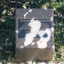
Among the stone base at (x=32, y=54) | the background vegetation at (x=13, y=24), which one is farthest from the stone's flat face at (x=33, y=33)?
the background vegetation at (x=13, y=24)

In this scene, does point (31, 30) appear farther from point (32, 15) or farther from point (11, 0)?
point (11, 0)

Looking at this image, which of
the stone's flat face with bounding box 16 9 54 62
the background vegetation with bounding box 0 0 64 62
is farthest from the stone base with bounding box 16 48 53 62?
the background vegetation with bounding box 0 0 64 62

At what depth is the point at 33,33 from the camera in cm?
211

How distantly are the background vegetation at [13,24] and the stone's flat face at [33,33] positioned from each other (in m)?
0.24

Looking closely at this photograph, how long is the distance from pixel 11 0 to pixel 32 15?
2.25 ft

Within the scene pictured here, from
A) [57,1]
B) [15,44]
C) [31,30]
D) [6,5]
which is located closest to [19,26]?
[31,30]

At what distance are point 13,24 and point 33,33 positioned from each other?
54 centimetres

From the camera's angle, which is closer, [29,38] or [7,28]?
[29,38]

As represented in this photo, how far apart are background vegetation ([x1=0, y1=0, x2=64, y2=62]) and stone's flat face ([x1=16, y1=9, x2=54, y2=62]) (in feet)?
0.80

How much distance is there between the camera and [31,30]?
210 centimetres

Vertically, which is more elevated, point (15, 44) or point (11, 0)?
point (11, 0)

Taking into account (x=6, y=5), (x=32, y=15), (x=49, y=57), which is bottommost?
(x=49, y=57)

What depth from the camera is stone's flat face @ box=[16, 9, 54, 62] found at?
6.86 feet

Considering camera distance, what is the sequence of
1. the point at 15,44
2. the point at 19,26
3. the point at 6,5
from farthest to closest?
the point at 6,5 → the point at 15,44 → the point at 19,26
